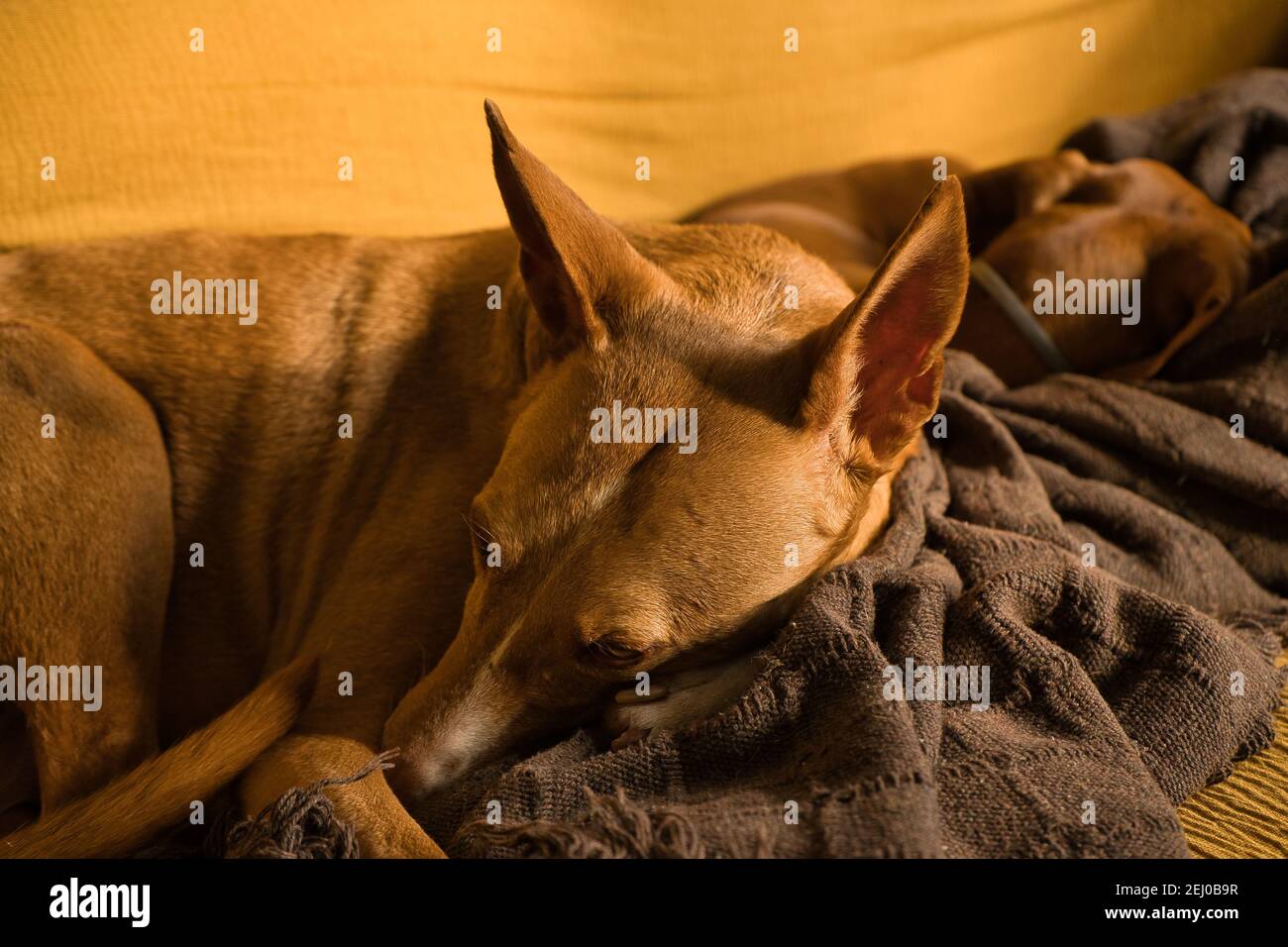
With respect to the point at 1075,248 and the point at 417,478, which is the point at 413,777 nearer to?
the point at 417,478

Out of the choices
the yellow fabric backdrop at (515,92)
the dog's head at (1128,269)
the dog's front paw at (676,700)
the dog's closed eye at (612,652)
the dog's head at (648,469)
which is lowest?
the dog's front paw at (676,700)

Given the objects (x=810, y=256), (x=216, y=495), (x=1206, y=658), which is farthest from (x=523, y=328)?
(x=1206, y=658)

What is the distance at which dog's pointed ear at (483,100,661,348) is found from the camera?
1871 millimetres

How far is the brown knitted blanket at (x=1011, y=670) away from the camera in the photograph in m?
1.65

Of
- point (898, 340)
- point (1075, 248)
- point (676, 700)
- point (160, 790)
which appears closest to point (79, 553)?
point (160, 790)

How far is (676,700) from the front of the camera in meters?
1.93

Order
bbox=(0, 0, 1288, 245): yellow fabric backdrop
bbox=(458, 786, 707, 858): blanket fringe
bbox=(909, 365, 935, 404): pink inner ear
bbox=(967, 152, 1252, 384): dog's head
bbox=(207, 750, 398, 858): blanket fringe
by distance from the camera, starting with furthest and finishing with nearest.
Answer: bbox=(967, 152, 1252, 384): dog's head → bbox=(0, 0, 1288, 245): yellow fabric backdrop → bbox=(909, 365, 935, 404): pink inner ear → bbox=(207, 750, 398, 858): blanket fringe → bbox=(458, 786, 707, 858): blanket fringe

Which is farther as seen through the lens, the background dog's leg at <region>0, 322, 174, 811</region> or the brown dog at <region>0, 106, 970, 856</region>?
the background dog's leg at <region>0, 322, 174, 811</region>

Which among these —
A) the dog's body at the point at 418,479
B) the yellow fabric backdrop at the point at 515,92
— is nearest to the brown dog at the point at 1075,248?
the yellow fabric backdrop at the point at 515,92

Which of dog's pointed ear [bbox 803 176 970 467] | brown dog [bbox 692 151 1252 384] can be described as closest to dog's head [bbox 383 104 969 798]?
dog's pointed ear [bbox 803 176 970 467]

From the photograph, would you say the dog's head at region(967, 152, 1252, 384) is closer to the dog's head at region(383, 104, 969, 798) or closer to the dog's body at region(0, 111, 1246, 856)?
the dog's body at region(0, 111, 1246, 856)

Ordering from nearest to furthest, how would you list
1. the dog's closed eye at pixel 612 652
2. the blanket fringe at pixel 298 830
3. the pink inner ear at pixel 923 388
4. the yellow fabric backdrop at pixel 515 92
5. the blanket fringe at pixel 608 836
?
the blanket fringe at pixel 608 836 → the blanket fringe at pixel 298 830 → the dog's closed eye at pixel 612 652 → the pink inner ear at pixel 923 388 → the yellow fabric backdrop at pixel 515 92

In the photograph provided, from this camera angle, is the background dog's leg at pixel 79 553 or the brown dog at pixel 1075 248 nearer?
the background dog's leg at pixel 79 553

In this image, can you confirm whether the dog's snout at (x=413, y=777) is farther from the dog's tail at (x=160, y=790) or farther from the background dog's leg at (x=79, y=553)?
the background dog's leg at (x=79, y=553)
